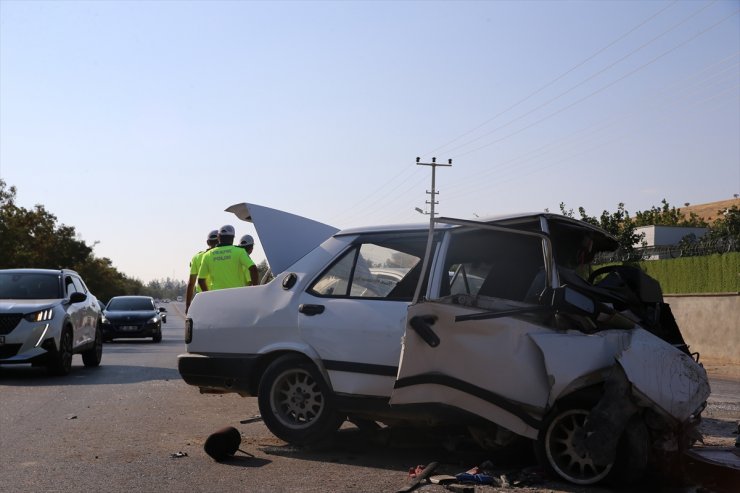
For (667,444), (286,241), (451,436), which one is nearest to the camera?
(667,444)

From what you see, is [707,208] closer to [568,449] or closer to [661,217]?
[661,217]

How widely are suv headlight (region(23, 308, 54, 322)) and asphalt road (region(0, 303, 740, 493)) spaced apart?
10.1 ft

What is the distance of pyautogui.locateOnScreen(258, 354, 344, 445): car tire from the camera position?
26.1 ft

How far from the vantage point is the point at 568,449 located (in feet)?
21.6

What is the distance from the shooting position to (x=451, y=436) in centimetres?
766

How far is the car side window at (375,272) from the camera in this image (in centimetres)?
789

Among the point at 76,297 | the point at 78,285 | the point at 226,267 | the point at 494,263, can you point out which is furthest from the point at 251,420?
the point at 78,285

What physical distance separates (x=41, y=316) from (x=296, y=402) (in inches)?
338

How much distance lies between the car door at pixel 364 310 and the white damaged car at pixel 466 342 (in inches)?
0.5

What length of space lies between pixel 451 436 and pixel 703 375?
6.51ft

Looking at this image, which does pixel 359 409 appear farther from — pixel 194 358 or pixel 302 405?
pixel 194 358

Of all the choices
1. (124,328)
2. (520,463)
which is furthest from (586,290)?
(124,328)

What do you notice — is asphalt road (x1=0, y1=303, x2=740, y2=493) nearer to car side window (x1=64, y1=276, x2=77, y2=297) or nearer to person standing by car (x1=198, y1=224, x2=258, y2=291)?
person standing by car (x1=198, y1=224, x2=258, y2=291)

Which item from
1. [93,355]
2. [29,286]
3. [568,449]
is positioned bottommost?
[93,355]
